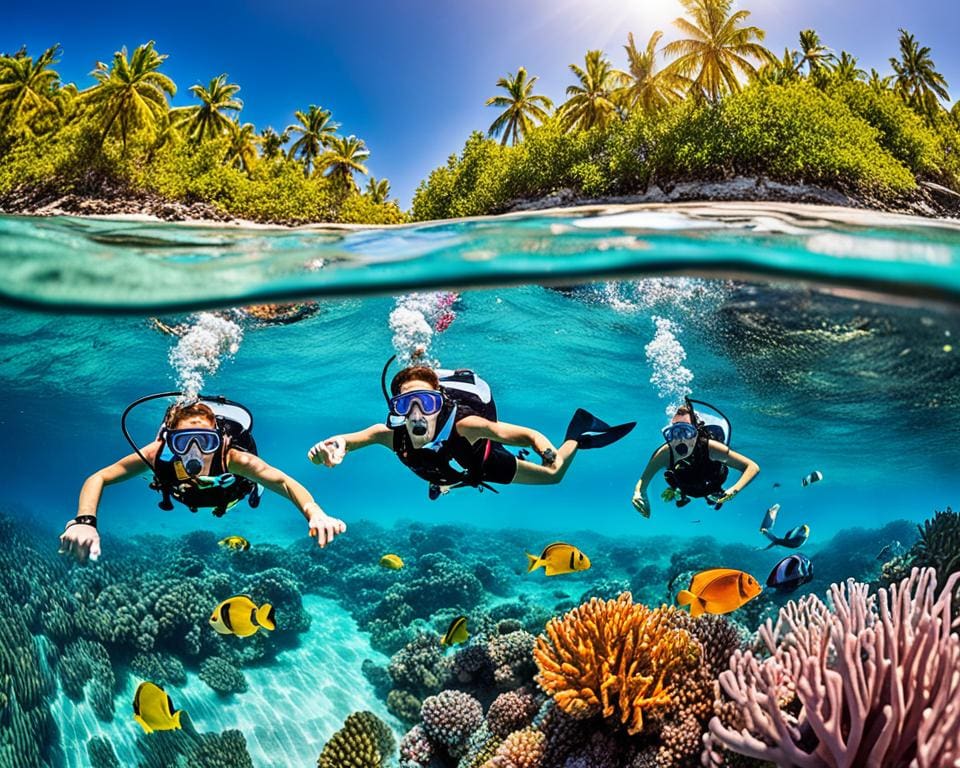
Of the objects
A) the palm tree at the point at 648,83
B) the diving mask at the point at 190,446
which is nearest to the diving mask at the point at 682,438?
the diving mask at the point at 190,446

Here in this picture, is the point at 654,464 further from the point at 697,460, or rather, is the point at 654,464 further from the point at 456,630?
the point at 456,630

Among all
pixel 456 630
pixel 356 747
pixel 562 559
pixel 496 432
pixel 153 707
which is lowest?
pixel 356 747

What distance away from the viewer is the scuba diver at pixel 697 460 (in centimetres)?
736

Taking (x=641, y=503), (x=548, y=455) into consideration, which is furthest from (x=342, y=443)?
(x=641, y=503)

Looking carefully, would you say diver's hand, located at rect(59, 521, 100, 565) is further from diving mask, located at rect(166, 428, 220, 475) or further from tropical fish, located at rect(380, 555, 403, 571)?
tropical fish, located at rect(380, 555, 403, 571)

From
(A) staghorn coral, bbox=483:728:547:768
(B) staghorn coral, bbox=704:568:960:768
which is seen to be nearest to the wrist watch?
(A) staghorn coral, bbox=483:728:547:768

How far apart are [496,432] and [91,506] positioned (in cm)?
360

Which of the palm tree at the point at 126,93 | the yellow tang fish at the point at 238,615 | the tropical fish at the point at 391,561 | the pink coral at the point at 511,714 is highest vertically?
the palm tree at the point at 126,93

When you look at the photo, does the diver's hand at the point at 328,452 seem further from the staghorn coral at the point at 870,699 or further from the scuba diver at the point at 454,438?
the staghorn coral at the point at 870,699

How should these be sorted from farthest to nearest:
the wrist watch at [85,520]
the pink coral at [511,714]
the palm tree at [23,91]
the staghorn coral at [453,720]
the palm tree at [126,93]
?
the palm tree at [23,91] < the palm tree at [126,93] < the staghorn coral at [453,720] < the pink coral at [511,714] < the wrist watch at [85,520]

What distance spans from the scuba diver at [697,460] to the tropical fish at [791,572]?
95cm

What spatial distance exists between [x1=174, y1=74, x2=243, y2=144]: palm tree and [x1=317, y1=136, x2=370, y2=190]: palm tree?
723 cm

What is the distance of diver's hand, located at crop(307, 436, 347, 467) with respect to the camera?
5.54 meters

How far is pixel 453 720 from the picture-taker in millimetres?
7590
